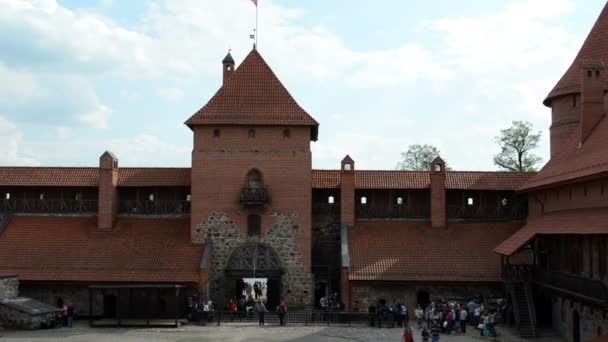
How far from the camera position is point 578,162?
2856 cm

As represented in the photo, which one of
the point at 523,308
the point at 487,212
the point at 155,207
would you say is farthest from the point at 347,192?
the point at 523,308

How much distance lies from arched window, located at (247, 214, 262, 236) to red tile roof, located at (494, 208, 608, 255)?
33.3 feet

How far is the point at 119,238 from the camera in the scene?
119ft

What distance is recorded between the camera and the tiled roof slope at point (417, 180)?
37.1 meters

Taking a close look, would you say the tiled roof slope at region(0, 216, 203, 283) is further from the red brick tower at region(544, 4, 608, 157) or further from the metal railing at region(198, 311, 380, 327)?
the red brick tower at region(544, 4, 608, 157)

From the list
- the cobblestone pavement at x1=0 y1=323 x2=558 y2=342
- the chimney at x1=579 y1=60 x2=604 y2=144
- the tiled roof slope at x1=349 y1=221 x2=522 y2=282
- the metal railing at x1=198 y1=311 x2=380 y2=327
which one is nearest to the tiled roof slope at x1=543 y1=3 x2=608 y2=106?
the chimney at x1=579 y1=60 x2=604 y2=144

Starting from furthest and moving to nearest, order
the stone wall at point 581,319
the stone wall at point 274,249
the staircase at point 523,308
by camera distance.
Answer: the stone wall at point 274,249
the staircase at point 523,308
the stone wall at point 581,319

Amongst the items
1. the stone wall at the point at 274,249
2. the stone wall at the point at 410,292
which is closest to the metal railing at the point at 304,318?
the stone wall at the point at 410,292

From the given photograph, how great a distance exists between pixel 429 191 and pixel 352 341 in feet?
38.8

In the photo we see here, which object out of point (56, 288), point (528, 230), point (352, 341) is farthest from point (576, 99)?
point (56, 288)

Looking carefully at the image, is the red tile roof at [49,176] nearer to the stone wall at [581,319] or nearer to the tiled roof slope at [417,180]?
the tiled roof slope at [417,180]

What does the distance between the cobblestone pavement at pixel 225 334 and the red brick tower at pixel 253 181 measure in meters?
4.80

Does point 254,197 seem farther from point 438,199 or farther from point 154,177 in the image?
point 438,199

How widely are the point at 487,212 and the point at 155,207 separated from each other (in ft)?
50.1
